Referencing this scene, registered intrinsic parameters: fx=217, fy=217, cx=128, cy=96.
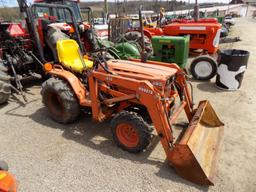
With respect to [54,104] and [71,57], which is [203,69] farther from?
[54,104]

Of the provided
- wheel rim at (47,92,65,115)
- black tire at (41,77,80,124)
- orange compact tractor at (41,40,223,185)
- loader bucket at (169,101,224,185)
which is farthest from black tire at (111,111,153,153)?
wheel rim at (47,92,65,115)

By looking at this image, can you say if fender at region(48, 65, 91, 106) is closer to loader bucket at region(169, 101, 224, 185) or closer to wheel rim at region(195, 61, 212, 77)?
loader bucket at region(169, 101, 224, 185)

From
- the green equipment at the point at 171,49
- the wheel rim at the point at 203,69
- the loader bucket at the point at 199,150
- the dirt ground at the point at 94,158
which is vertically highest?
the green equipment at the point at 171,49

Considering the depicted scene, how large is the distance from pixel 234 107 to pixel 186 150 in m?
2.42

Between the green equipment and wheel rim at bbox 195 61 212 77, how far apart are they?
499mm

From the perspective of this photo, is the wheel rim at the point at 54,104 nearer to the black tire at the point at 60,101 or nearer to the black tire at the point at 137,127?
the black tire at the point at 60,101

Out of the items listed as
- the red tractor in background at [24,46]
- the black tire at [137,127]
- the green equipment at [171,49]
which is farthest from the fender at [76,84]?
the green equipment at [171,49]

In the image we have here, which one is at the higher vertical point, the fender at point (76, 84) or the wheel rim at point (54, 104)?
the fender at point (76, 84)

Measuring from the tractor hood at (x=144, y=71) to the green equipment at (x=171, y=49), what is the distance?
9.88 feet

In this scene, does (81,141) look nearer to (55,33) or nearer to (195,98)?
(55,33)

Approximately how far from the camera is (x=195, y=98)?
185 inches

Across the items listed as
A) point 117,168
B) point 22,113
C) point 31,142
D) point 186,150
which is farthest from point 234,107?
point 22,113

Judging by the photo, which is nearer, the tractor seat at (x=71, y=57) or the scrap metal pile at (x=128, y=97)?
the scrap metal pile at (x=128, y=97)

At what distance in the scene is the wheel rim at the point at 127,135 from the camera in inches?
109
